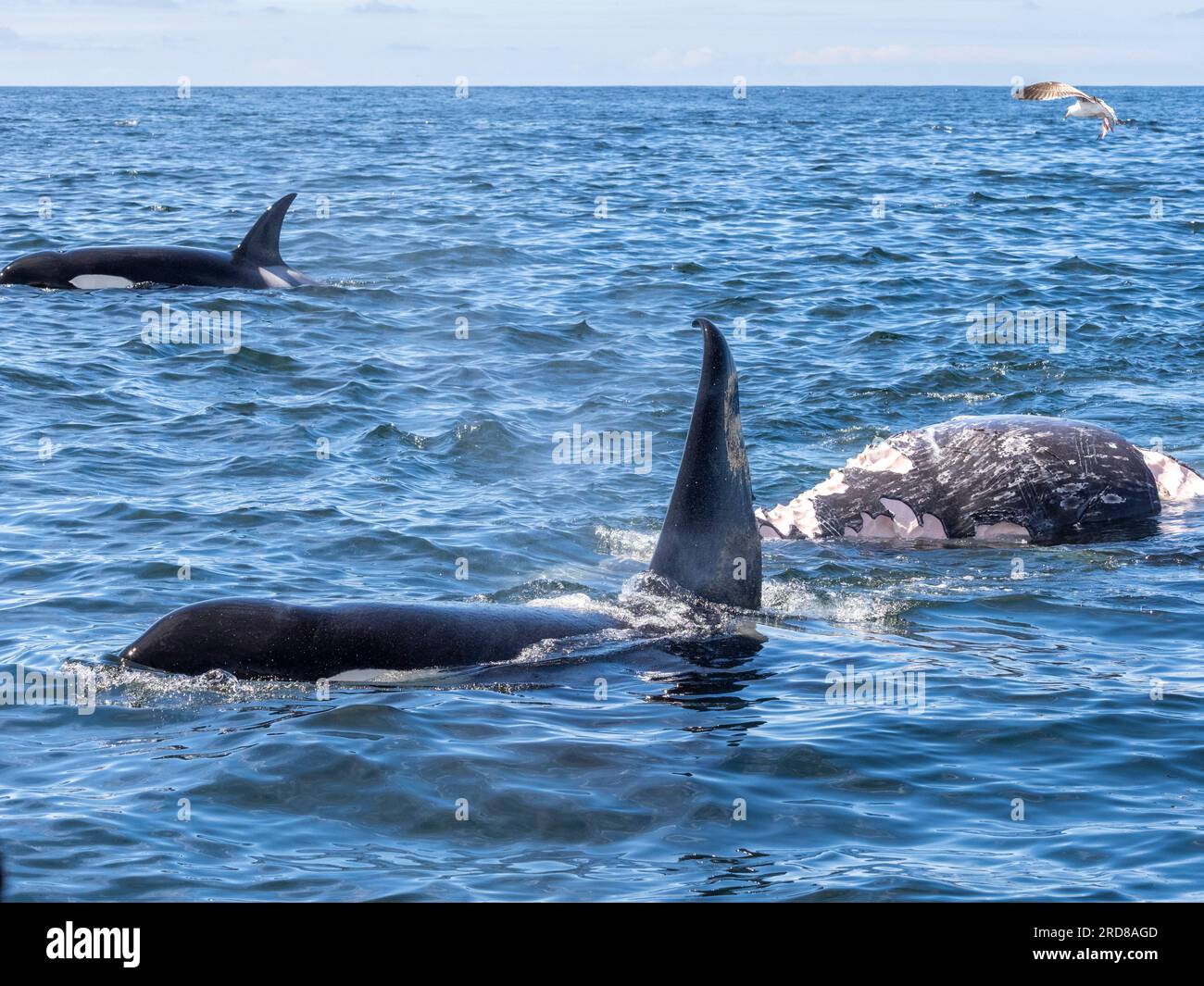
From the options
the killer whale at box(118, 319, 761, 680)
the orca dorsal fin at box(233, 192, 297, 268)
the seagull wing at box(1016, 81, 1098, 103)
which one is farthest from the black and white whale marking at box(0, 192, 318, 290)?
the killer whale at box(118, 319, 761, 680)

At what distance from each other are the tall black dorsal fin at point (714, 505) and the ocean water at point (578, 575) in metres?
0.37

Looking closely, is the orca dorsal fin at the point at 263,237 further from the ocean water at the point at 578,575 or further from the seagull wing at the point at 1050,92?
the seagull wing at the point at 1050,92

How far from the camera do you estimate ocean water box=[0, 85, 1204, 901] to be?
6.91 m

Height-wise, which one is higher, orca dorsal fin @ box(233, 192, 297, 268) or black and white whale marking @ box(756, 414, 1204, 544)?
orca dorsal fin @ box(233, 192, 297, 268)

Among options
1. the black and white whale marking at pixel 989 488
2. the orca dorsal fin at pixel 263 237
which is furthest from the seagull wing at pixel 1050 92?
the orca dorsal fin at pixel 263 237

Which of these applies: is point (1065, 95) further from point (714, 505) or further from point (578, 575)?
point (714, 505)

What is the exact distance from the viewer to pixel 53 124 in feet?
236

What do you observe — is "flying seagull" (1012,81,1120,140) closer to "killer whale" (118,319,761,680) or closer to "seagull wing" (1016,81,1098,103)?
"seagull wing" (1016,81,1098,103)

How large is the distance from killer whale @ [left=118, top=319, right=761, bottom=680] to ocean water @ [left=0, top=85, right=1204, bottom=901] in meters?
0.20

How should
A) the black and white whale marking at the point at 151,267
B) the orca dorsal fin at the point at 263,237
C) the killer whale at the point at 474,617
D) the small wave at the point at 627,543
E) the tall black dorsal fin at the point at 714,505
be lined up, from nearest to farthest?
the killer whale at the point at 474,617 → the tall black dorsal fin at the point at 714,505 → the small wave at the point at 627,543 → the black and white whale marking at the point at 151,267 → the orca dorsal fin at the point at 263,237

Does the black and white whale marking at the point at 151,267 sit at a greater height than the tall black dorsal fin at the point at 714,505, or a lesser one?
greater

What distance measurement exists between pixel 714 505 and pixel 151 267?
1634 cm

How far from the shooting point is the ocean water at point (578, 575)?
6.91 metres
